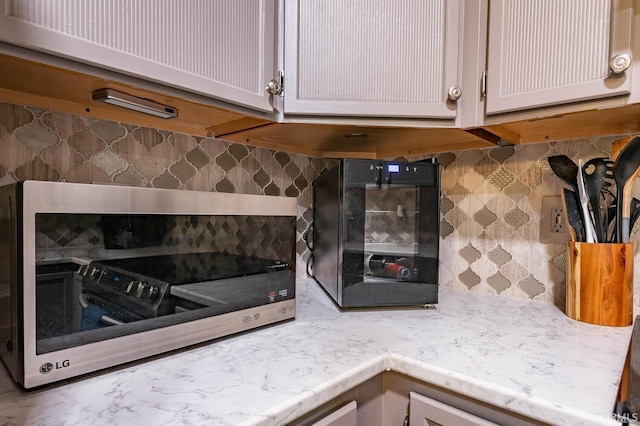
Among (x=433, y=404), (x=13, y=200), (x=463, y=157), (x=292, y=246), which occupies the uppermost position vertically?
(x=463, y=157)

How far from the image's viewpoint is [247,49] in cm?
79

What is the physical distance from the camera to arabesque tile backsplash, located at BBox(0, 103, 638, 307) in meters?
0.81

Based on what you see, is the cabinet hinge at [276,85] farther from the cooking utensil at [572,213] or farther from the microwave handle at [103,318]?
the cooking utensil at [572,213]

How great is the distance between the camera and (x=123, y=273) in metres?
0.62

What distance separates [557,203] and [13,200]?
1.27 metres

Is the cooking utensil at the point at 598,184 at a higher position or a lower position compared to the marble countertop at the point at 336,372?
higher

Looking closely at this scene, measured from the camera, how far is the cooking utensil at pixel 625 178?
0.83 m

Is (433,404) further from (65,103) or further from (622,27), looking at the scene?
(65,103)

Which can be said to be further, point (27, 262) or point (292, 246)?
point (292, 246)

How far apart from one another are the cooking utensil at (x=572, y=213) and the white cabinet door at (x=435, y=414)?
0.60 meters

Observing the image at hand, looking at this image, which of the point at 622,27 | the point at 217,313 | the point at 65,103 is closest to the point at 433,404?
the point at 217,313

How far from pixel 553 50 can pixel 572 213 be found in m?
0.42

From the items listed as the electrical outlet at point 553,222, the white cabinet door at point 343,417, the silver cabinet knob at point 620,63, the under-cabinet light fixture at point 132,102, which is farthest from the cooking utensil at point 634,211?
the under-cabinet light fixture at point 132,102

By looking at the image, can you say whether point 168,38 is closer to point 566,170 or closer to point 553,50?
point 553,50
